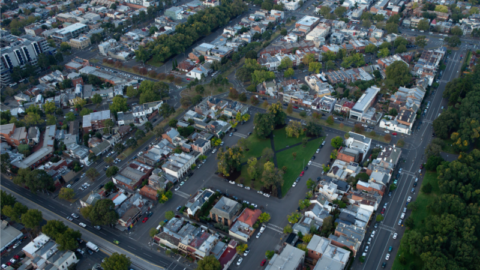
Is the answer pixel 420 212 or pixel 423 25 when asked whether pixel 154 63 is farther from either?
pixel 423 25

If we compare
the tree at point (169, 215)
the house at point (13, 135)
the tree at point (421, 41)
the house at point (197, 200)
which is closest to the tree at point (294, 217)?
the house at point (197, 200)

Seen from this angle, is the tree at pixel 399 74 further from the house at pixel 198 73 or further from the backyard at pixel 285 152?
the house at pixel 198 73

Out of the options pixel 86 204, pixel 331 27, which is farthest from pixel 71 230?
pixel 331 27

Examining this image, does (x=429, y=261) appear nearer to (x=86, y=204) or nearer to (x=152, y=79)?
(x=86, y=204)

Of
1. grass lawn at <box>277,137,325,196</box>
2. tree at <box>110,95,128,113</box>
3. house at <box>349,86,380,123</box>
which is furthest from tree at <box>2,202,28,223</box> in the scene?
house at <box>349,86,380,123</box>

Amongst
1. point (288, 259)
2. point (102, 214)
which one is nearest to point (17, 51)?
point (102, 214)
